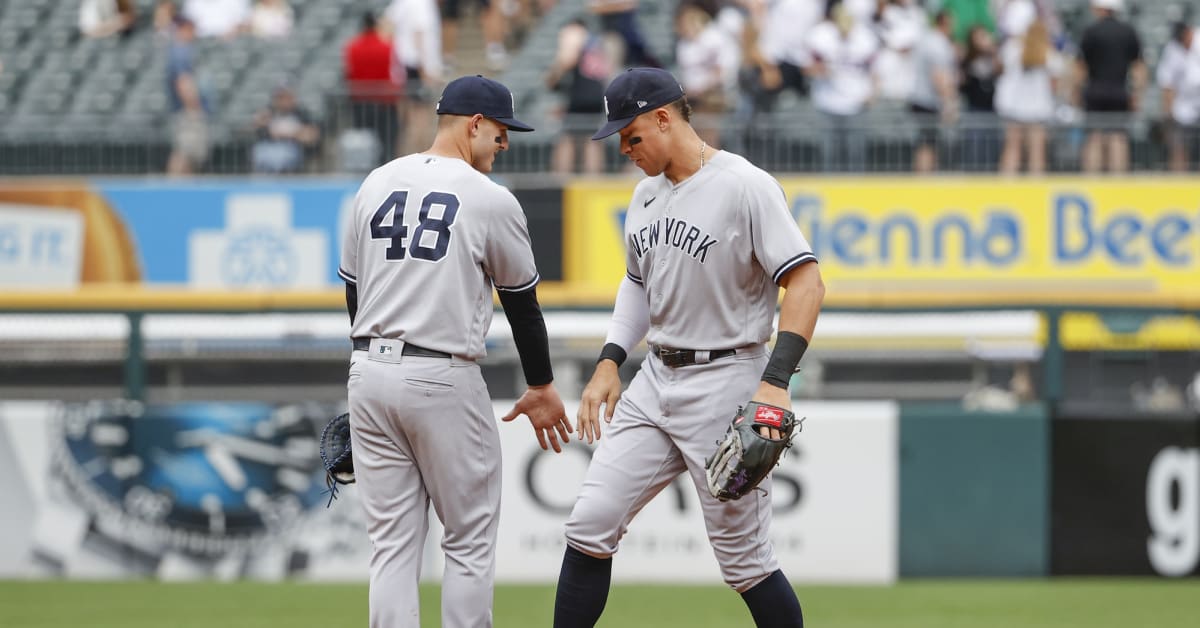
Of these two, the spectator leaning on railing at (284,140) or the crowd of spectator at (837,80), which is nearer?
the crowd of spectator at (837,80)

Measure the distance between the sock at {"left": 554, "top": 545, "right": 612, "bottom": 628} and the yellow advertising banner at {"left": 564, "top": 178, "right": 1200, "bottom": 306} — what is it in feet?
29.9

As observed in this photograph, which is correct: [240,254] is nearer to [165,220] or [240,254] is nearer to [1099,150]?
[165,220]

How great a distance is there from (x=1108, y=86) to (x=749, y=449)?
10.6 meters

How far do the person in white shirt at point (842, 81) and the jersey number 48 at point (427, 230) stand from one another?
10010mm

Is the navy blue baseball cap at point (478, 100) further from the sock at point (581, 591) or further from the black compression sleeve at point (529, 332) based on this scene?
the sock at point (581, 591)

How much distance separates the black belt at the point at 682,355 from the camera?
18.1 feet

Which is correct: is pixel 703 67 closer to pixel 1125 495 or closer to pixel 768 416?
pixel 1125 495

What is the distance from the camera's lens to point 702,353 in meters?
5.50

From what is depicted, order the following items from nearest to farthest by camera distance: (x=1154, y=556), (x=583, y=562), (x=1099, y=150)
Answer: (x=583, y=562) < (x=1154, y=556) < (x=1099, y=150)

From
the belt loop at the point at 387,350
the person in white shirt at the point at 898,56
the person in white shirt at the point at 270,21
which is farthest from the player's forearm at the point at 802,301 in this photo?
the person in white shirt at the point at 270,21

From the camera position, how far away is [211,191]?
50.7ft

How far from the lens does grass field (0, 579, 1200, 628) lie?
7.52 meters

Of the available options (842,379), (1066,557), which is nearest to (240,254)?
(842,379)

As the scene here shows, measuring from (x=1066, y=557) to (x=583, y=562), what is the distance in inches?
158
